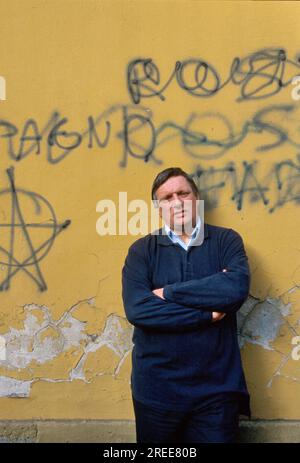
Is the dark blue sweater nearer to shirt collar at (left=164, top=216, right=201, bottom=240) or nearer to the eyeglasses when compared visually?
shirt collar at (left=164, top=216, right=201, bottom=240)

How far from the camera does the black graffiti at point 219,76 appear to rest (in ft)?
10.4

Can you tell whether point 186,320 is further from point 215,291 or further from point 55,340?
point 55,340

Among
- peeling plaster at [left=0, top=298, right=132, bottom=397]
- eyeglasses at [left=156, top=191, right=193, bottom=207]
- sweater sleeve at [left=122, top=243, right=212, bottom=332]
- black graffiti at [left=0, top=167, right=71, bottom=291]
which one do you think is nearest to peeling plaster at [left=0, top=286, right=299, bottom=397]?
peeling plaster at [left=0, top=298, right=132, bottom=397]

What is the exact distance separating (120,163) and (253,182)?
2.46ft

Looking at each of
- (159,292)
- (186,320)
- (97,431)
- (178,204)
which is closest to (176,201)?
(178,204)

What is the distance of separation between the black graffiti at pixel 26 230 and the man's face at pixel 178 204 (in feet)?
2.42

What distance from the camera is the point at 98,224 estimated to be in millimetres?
3275

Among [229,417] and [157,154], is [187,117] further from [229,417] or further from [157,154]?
[229,417]

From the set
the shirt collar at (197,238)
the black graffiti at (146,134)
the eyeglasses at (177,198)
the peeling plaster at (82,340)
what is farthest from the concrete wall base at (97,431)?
the black graffiti at (146,134)

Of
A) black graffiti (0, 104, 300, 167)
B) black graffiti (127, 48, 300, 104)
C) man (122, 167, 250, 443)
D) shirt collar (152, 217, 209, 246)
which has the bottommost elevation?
man (122, 167, 250, 443)

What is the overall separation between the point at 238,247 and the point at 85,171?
1030mm

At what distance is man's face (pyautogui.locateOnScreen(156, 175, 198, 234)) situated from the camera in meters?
2.75

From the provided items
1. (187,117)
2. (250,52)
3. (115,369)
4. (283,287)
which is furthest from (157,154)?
(115,369)

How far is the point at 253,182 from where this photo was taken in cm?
322
